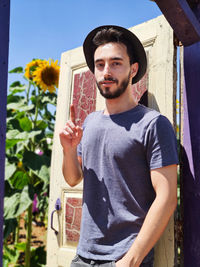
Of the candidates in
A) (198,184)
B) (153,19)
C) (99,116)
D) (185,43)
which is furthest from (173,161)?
(153,19)

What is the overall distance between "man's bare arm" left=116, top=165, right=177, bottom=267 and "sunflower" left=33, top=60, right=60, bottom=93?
2587mm

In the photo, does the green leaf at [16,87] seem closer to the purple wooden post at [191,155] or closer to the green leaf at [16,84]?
the green leaf at [16,84]

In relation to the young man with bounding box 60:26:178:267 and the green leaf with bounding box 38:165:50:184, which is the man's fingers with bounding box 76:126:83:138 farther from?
the green leaf with bounding box 38:165:50:184

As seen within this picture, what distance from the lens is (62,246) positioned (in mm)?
2764

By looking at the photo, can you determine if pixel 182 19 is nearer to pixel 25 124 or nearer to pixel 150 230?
pixel 150 230

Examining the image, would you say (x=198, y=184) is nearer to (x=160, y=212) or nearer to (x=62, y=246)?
(x=160, y=212)

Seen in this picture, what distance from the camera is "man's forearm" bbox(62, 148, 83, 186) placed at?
6.75ft

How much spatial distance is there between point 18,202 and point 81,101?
4.51ft

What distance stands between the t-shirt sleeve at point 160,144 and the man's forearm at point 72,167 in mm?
516

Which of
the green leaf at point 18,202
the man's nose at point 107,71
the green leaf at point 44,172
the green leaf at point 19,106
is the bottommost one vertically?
the green leaf at point 18,202

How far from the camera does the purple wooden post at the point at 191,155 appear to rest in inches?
80.7

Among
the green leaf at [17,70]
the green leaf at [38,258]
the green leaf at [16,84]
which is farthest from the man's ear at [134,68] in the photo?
the green leaf at [38,258]

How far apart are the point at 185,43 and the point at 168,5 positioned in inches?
12.4

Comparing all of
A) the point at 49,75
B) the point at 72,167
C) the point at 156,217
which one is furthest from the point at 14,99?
the point at 156,217
